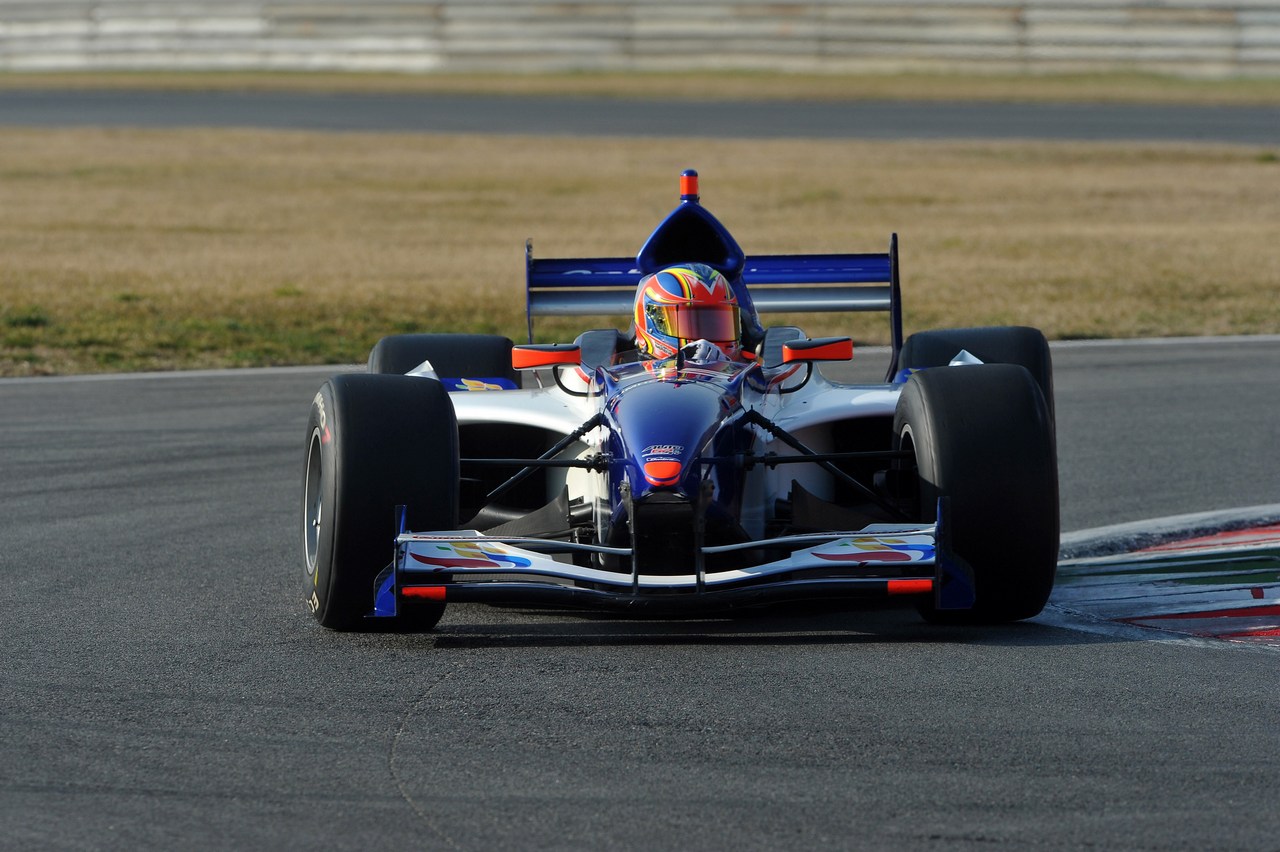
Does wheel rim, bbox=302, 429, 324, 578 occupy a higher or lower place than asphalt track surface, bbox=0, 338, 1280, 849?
higher

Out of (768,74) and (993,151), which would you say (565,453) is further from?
(768,74)

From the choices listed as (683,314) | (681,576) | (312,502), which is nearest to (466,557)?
(681,576)

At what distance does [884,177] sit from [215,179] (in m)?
9.54

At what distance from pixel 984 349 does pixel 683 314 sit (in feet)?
5.05

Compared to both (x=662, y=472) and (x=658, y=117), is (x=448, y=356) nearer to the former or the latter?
(x=662, y=472)

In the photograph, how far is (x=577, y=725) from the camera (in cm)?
557

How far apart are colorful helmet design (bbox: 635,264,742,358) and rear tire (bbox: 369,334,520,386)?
110 centimetres

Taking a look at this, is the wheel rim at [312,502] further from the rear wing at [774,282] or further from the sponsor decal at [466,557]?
the rear wing at [774,282]

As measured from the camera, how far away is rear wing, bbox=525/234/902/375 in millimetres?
9469

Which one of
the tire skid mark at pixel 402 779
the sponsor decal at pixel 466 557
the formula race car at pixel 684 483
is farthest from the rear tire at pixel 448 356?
the tire skid mark at pixel 402 779

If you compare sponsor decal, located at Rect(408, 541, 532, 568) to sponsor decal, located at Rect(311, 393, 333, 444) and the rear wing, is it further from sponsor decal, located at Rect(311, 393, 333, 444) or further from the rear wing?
the rear wing

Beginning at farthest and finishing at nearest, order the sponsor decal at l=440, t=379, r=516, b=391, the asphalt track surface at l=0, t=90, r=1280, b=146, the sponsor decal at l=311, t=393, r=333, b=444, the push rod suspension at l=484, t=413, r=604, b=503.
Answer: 1. the asphalt track surface at l=0, t=90, r=1280, b=146
2. the sponsor decal at l=440, t=379, r=516, b=391
3. the push rod suspension at l=484, t=413, r=604, b=503
4. the sponsor decal at l=311, t=393, r=333, b=444

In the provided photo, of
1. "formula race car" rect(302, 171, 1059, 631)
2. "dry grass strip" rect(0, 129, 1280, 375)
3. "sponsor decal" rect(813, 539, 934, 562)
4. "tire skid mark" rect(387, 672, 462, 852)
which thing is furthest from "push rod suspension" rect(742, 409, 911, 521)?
"dry grass strip" rect(0, 129, 1280, 375)

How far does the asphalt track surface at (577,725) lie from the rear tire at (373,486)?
5.3 inches
